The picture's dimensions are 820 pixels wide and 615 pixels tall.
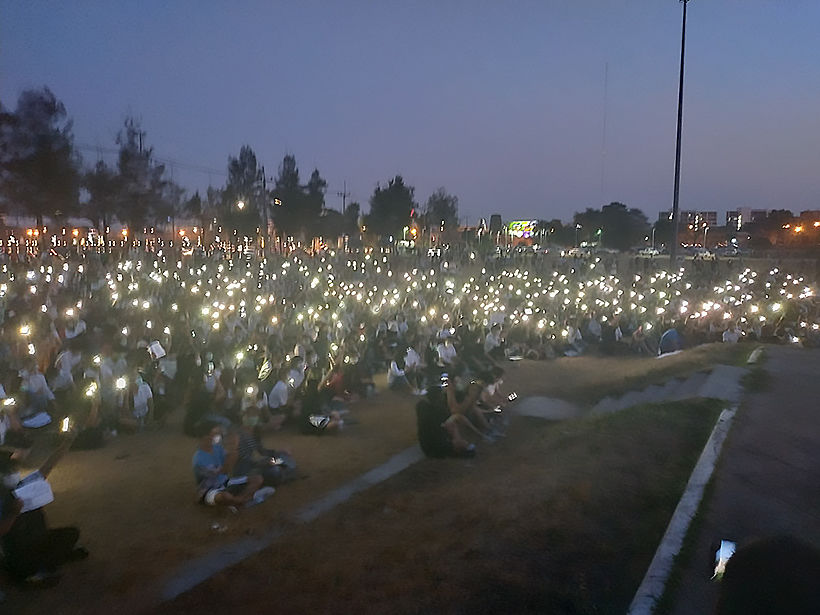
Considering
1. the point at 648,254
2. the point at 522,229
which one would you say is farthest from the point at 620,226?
the point at 648,254

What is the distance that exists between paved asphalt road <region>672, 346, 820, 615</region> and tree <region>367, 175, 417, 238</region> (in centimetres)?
4501

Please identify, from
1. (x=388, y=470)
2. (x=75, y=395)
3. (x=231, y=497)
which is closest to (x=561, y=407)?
(x=388, y=470)

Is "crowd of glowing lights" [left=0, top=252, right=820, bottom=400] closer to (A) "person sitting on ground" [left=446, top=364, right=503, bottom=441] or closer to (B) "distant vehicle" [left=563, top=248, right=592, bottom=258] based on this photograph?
(A) "person sitting on ground" [left=446, top=364, right=503, bottom=441]

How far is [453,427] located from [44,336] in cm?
852

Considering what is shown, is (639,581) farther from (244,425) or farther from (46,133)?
(46,133)

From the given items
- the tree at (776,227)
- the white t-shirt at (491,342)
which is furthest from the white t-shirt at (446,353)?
the tree at (776,227)

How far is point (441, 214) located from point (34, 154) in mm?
50502

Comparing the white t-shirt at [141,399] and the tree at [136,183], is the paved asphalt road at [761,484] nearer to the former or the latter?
the white t-shirt at [141,399]

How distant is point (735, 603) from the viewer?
10.1 ft

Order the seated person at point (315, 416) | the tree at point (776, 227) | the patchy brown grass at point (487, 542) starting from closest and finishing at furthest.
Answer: the patchy brown grass at point (487, 542) < the seated person at point (315, 416) < the tree at point (776, 227)

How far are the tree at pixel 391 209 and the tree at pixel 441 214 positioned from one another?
15.5m

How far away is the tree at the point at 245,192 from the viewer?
171ft

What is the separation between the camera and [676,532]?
6090 mm

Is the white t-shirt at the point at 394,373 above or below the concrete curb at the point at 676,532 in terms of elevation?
below
